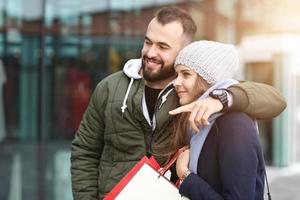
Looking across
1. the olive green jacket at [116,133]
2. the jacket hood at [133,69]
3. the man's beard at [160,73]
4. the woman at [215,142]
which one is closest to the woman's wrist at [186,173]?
the woman at [215,142]

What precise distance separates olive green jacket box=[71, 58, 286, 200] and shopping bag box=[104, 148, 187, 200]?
0.29 m

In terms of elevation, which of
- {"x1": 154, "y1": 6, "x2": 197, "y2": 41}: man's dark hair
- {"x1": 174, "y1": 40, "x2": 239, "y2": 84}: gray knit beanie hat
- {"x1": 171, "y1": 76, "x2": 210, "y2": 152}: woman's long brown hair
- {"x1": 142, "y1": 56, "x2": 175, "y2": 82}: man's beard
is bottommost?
{"x1": 171, "y1": 76, "x2": 210, "y2": 152}: woman's long brown hair

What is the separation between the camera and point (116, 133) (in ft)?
8.53

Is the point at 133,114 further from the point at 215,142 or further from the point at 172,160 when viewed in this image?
the point at 215,142

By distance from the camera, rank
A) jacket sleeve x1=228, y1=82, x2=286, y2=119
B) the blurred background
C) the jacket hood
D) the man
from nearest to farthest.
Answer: jacket sleeve x1=228, y1=82, x2=286, y2=119, the man, the jacket hood, the blurred background

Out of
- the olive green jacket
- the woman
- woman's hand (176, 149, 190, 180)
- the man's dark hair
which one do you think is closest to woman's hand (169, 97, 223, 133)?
the woman

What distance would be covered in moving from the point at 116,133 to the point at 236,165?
30.9 inches

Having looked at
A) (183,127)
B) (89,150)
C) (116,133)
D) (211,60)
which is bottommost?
(89,150)

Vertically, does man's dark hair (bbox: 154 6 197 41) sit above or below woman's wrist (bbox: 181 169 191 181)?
above

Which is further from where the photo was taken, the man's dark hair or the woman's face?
the man's dark hair

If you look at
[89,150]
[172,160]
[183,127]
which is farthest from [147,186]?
[89,150]

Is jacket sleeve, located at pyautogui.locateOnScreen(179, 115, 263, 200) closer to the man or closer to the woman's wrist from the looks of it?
the woman's wrist

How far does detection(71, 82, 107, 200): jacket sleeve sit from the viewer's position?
269 cm

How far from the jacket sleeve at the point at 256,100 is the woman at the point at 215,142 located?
0.04m
